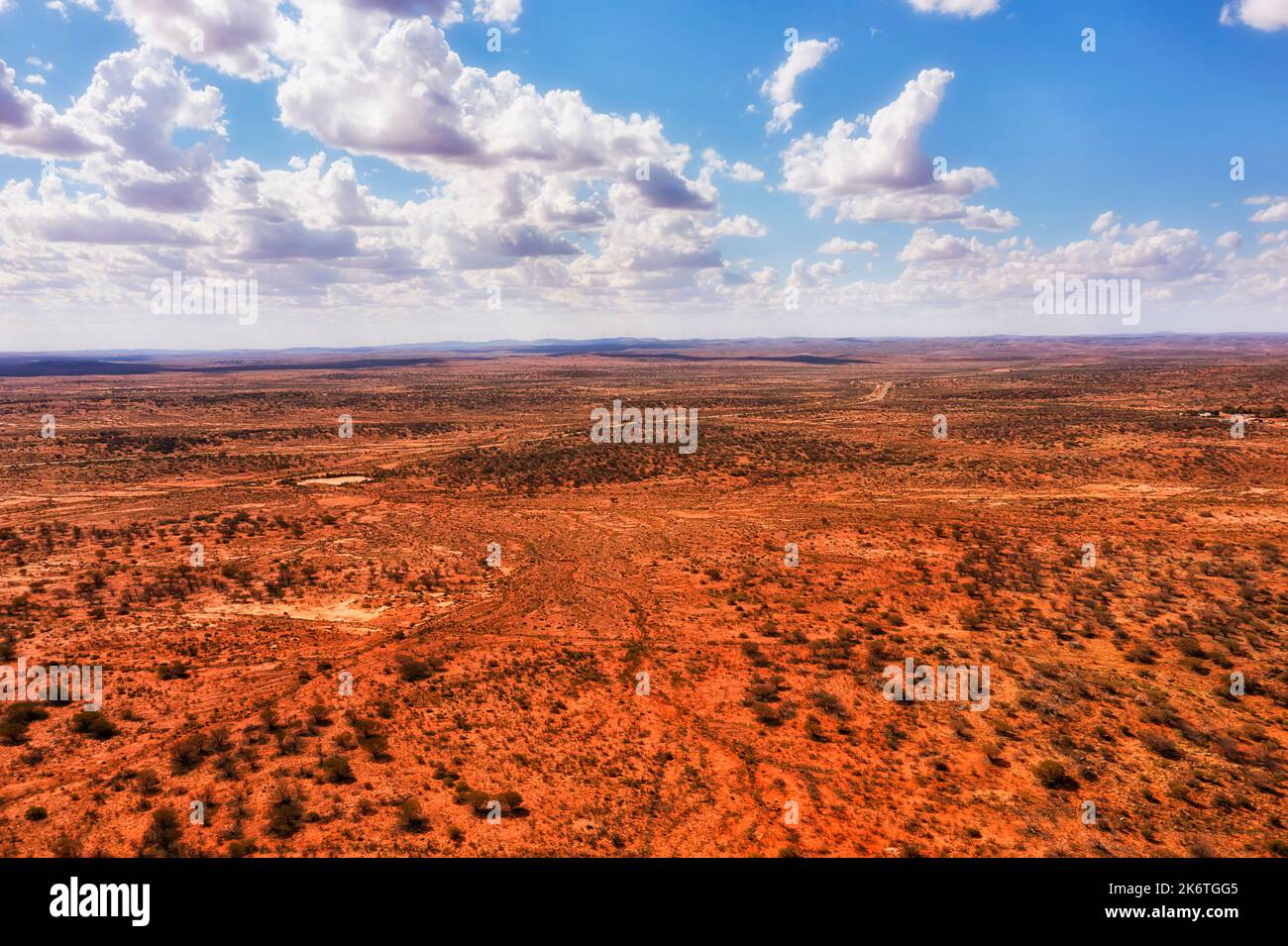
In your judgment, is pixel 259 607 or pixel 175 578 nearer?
pixel 259 607

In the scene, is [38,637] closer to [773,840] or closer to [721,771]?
[721,771]

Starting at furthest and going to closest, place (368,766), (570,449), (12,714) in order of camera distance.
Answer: (570,449)
(12,714)
(368,766)
